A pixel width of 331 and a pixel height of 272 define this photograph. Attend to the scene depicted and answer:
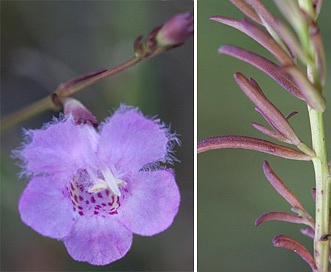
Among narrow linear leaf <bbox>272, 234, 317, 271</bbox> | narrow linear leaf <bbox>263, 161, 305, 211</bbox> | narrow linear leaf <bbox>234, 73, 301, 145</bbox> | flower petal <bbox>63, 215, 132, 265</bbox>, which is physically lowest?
narrow linear leaf <bbox>272, 234, 317, 271</bbox>

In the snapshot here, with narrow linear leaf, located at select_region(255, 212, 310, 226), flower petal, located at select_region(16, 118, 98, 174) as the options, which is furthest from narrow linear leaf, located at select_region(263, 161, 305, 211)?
flower petal, located at select_region(16, 118, 98, 174)

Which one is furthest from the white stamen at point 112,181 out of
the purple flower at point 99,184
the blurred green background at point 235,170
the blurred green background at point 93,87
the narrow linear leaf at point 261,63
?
the blurred green background at point 235,170

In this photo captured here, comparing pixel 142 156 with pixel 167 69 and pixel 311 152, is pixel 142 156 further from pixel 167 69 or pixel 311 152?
pixel 167 69

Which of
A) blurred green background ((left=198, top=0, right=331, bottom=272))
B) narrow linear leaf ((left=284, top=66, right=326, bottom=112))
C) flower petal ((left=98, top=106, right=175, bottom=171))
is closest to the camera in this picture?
narrow linear leaf ((left=284, top=66, right=326, bottom=112))

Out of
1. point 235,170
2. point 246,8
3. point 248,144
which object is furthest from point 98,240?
point 235,170

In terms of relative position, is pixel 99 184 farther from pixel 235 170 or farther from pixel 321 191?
pixel 235 170

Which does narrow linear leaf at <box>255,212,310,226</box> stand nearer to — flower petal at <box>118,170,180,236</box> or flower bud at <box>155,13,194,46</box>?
flower petal at <box>118,170,180,236</box>

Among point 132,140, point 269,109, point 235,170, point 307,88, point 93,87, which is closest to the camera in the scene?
point 307,88
